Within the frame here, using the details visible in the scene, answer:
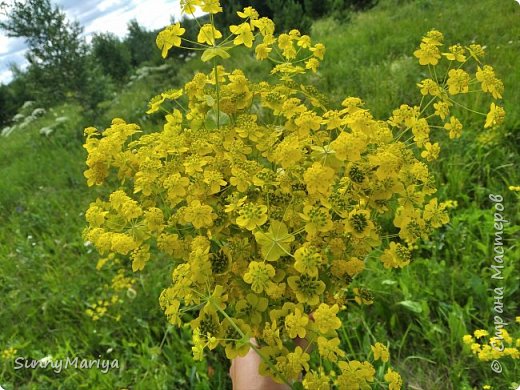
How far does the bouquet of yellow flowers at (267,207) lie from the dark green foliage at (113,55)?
12314 millimetres

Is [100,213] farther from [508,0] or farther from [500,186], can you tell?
[508,0]

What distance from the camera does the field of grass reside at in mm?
1885

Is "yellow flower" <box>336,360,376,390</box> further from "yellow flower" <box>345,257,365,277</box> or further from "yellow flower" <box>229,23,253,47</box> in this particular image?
"yellow flower" <box>229,23,253,47</box>

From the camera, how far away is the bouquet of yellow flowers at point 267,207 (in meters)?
0.79

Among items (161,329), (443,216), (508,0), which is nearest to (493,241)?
(443,216)

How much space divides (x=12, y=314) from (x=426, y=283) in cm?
218

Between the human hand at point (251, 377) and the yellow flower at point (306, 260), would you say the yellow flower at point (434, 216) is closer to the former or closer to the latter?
the yellow flower at point (306, 260)

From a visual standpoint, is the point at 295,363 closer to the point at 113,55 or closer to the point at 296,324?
the point at 296,324

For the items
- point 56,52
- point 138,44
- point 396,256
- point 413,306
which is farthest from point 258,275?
point 138,44

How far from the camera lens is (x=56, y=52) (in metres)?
6.40

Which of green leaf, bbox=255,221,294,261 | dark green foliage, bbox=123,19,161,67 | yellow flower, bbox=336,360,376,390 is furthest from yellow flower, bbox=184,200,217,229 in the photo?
dark green foliage, bbox=123,19,161,67

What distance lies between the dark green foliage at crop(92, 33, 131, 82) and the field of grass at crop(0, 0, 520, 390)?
943 centimetres

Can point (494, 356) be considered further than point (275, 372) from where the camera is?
Yes

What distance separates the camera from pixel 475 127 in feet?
9.15
